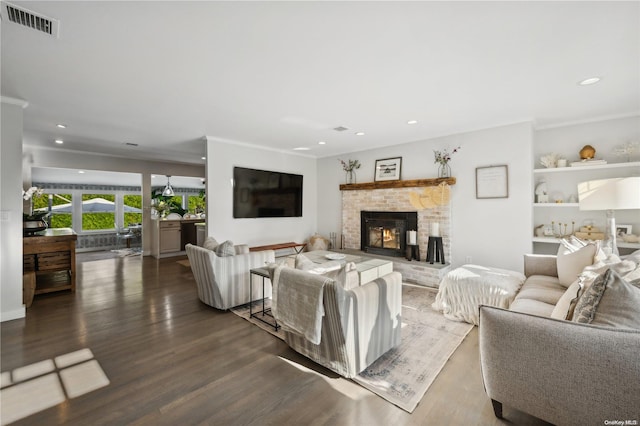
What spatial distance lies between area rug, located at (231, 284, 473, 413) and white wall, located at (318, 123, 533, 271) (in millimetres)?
1493

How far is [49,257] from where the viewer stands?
410cm

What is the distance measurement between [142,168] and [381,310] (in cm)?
720

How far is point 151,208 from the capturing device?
7309mm

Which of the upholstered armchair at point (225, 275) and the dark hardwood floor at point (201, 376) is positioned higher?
the upholstered armchair at point (225, 275)

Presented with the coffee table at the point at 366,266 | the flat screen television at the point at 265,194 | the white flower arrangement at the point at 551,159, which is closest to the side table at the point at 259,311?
the coffee table at the point at 366,266

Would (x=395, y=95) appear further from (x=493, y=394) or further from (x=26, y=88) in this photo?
(x=26, y=88)

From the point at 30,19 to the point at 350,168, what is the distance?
4.86m

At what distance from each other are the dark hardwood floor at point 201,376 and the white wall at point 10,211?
29cm

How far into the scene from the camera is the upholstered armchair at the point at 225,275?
332 centimetres

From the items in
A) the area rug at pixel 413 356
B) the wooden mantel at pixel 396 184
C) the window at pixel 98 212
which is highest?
the wooden mantel at pixel 396 184

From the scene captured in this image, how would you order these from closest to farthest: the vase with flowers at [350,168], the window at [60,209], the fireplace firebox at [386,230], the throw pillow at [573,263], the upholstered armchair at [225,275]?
1. the throw pillow at [573,263]
2. the upholstered armchair at [225,275]
3. the fireplace firebox at [386,230]
4. the vase with flowers at [350,168]
5. the window at [60,209]

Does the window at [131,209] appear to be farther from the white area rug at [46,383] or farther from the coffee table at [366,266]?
the white area rug at [46,383]

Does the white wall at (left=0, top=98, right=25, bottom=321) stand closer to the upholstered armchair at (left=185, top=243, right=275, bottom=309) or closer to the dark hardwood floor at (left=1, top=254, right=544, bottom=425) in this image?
the dark hardwood floor at (left=1, top=254, right=544, bottom=425)

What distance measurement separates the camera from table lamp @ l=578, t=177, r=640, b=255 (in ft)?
8.08
